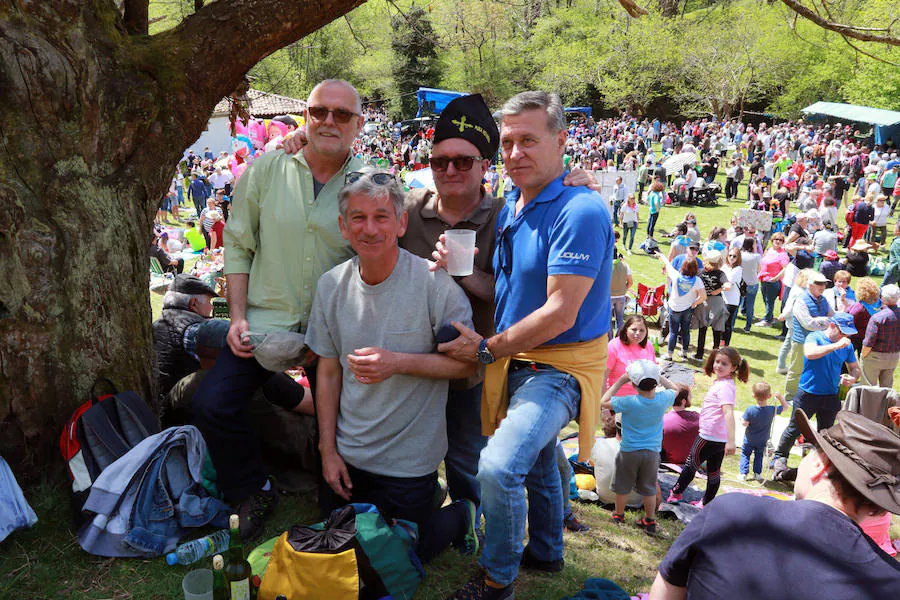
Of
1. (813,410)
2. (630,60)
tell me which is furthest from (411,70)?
(813,410)

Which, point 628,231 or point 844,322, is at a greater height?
point 628,231

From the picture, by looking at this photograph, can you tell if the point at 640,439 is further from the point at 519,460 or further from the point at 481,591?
the point at 519,460

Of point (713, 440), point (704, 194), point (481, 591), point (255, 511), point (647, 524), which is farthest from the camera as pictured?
point (704, 194)

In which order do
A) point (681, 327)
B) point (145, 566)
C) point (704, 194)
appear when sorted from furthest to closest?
point (704, 194) < point (681, 327) < point (145, 566)

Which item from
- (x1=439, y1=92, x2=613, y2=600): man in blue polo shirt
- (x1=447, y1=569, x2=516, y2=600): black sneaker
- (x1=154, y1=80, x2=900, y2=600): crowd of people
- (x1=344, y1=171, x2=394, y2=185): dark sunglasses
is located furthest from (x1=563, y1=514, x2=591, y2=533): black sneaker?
(x1=344, y1=171, x2=394, y2=185): dark sunglasses

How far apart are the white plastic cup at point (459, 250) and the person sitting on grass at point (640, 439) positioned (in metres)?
2.81

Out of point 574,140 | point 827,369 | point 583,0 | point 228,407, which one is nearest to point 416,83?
point 583,0

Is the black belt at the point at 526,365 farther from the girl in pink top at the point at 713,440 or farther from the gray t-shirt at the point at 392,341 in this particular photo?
the girl in pink top at the point at 713,440

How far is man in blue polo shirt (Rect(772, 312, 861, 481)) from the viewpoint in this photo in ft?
24.1

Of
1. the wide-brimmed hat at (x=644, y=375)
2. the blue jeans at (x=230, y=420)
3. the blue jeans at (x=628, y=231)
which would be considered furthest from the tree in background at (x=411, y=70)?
the blue jeans at (x=230, y=420)

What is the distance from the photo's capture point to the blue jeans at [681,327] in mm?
11109

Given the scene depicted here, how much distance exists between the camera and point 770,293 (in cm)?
1301

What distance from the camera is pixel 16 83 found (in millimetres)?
3107

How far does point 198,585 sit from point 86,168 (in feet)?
6.88
